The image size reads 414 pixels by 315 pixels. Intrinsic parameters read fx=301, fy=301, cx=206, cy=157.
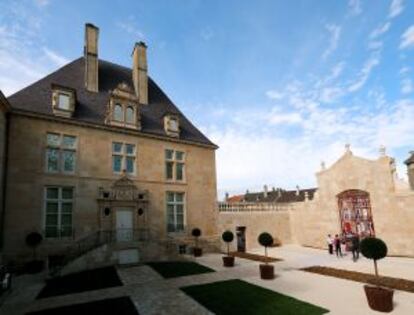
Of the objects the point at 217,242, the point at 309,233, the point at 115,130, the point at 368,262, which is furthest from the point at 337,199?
the point at 115,130

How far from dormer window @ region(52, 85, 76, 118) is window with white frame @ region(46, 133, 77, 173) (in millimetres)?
1436

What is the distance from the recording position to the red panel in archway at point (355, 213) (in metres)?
22.6

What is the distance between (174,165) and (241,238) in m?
8.86

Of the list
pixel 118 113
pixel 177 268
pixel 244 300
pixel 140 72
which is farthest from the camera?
pixel 140 72

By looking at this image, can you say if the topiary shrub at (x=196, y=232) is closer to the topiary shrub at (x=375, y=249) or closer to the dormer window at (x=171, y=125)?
the dormer window at (x=171, y=125)

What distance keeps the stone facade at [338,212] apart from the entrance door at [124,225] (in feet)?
25.7

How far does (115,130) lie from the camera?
67.2 feet

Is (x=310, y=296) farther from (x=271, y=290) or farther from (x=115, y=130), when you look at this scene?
(x=115, y=130)

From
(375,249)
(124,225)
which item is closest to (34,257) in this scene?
(124,225)

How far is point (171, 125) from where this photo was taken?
76.8 ft

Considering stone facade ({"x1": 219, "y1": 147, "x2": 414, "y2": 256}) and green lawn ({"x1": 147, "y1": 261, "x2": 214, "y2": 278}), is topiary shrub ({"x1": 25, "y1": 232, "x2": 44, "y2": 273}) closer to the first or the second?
green lawn ({"x1": 147, "y1": 261, "x2": 214, "y2": 278})

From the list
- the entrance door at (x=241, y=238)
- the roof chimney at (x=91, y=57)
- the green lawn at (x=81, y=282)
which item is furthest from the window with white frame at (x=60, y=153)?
the entrance door at (x=241, y=238)

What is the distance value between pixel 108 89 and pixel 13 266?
13.1 meters

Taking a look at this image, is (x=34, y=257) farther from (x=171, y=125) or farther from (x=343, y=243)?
(x=343, y=243)
